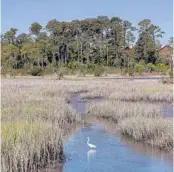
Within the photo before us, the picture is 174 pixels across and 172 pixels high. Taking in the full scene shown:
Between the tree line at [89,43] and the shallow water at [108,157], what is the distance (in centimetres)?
5997

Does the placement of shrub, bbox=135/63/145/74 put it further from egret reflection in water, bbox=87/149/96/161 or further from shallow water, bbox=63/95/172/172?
egret reflection in water, bbox=87/149/96/161

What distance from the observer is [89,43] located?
7575 cm

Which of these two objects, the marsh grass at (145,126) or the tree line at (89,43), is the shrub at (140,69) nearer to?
the tree line at (89,43)

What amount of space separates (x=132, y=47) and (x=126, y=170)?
232ft

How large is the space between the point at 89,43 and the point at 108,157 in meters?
66.3

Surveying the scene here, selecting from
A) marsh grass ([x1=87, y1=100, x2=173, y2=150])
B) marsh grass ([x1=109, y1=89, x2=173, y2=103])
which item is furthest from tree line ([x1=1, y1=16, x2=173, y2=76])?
marsh grass ([x1=87, y1=100, x2=173, y2=150])

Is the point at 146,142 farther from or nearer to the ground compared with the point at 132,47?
nearer to the ground

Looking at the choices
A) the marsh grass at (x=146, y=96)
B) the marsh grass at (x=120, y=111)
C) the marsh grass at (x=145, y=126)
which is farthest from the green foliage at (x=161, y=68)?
the marsh grass at (x=145, y=126)

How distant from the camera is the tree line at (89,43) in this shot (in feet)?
241

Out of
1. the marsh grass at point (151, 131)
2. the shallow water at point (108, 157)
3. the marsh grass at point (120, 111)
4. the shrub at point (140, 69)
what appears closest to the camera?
the shallow water at point (108, 157)

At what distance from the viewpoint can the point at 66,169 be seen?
9.28 meters

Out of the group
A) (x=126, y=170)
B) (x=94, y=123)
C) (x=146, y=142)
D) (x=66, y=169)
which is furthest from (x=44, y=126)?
(x=94, y=123)

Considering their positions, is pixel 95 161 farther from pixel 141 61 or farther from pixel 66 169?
pixel 141 61

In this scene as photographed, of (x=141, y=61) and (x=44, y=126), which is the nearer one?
(x=44, y=126)
